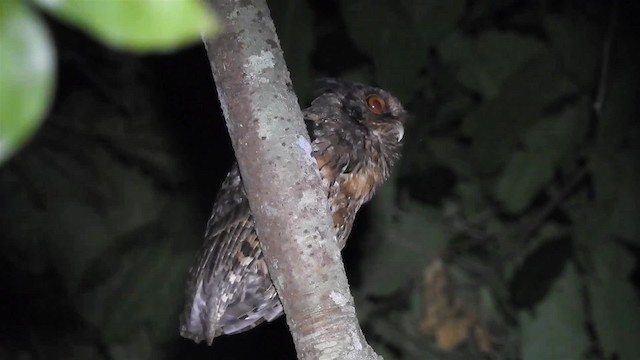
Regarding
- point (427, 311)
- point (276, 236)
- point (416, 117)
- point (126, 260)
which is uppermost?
point (276, 236)

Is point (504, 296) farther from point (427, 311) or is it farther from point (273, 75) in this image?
point (273, 75)

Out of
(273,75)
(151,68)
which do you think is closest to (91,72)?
(151,68)

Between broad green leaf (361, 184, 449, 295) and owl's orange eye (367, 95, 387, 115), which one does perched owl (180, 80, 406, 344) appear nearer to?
owl's orange eye (367, 95, 387, 115)

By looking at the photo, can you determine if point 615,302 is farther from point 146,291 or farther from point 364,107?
point 146,291

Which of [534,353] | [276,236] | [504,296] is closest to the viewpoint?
[276,236]

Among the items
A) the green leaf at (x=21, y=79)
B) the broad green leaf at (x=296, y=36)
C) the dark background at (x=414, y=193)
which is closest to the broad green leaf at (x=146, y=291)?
the dark background at (x=414, y=193)

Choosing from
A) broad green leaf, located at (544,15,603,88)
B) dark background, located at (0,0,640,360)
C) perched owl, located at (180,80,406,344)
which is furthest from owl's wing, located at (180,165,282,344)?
broad green leaf, located at (544,15,603,88)

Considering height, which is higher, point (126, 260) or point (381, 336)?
point (126, 260)
